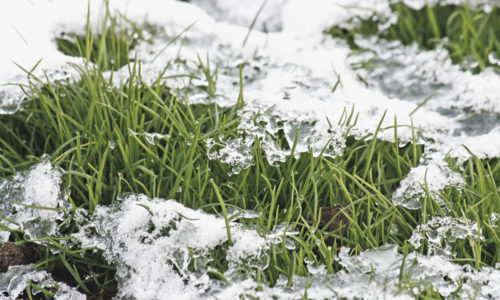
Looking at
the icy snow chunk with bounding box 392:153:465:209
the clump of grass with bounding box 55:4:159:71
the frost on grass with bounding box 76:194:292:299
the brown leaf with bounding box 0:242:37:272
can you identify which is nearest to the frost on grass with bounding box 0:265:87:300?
the brown leaf with bounding box 0:242:37:272

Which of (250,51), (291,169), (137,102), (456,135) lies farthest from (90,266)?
(456,135)

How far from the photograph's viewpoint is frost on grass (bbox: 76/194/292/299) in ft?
4.13

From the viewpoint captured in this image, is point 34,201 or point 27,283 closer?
point 27,283

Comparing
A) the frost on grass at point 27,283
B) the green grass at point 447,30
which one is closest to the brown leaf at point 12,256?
the frost on grass at point 27,283

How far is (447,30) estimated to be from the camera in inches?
91.6

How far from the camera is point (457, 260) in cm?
130

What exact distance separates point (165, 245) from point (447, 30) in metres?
1.76

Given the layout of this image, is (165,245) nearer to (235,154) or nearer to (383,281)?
(235,154)

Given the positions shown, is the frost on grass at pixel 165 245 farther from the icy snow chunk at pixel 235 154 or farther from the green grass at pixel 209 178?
the icy snow chunk at pixel 235 154

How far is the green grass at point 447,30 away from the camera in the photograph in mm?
2191

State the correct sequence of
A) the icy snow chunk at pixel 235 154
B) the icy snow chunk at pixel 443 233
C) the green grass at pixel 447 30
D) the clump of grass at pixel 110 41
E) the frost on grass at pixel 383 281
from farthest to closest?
1. the green grass at pixel 447 30
2. the clump of grass at pixel 110 41
3. the icy snow chunk at pixel 235 154
4. the icy snow chunk at pixel 443 233
5. the frost on grass at pixel 383 281

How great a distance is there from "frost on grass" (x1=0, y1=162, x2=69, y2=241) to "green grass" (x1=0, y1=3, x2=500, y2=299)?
1.2 inches

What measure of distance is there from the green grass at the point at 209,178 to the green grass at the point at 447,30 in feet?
→ 2.58

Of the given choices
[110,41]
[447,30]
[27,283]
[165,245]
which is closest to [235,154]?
[165,245]
